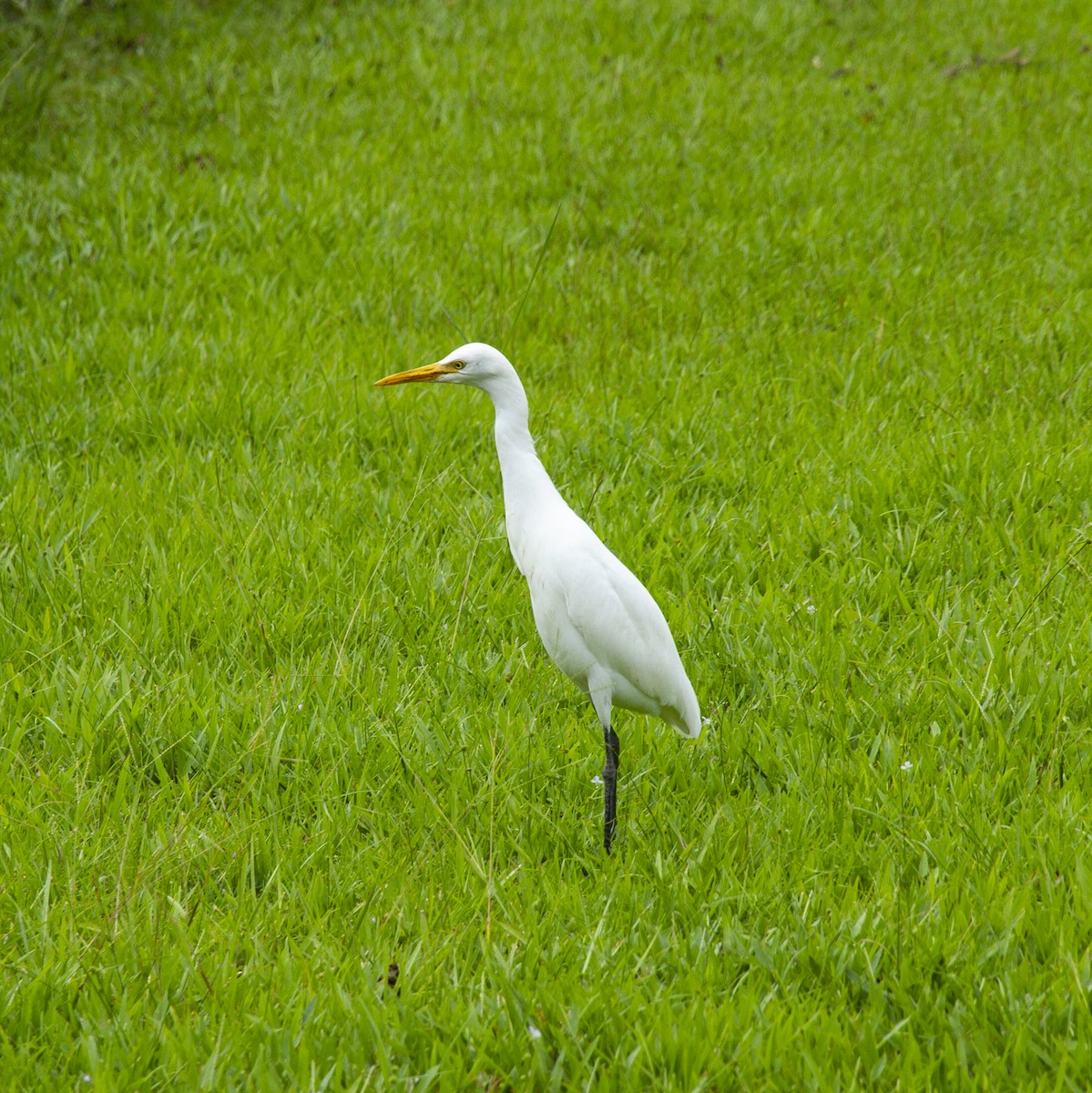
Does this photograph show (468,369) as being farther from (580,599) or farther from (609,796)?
(609,796)

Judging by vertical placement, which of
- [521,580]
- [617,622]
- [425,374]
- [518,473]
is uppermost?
[425,374]

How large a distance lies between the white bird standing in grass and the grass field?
27cm

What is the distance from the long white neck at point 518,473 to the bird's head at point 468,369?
26 mm

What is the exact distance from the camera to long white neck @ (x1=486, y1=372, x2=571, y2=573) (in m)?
3.62


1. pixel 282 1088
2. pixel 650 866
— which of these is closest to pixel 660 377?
pixel 650 866

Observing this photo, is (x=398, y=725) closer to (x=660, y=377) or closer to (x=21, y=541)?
(x=21, y=541)

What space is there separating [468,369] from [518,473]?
0.35 m

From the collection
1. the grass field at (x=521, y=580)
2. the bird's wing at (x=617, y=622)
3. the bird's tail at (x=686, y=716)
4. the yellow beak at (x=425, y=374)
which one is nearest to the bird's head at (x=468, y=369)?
the yellow beak at (x=425, y=374)

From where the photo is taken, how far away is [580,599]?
3436 mm

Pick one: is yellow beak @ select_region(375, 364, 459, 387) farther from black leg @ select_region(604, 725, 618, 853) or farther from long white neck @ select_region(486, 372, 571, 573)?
black leg @ select_region(604, 725, 618, 853)

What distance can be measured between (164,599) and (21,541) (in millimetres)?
687

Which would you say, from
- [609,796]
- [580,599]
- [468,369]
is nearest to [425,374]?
[468,369]

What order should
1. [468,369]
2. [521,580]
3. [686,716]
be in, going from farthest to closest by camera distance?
[521,580] → [468,369] → [686,716]

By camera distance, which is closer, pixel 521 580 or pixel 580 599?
pixel 580 599
